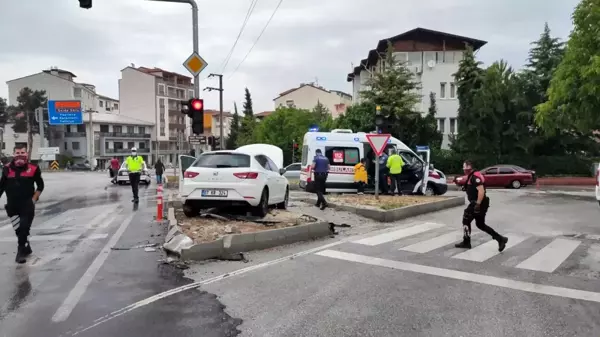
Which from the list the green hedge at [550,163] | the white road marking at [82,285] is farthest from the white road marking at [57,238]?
the green hedge at [550,163]

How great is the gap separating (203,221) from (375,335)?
667 centimetres

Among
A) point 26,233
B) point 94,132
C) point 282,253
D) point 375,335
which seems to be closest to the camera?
point 375,335

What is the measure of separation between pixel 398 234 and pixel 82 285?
623 centimetres

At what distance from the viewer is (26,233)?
7.96 m

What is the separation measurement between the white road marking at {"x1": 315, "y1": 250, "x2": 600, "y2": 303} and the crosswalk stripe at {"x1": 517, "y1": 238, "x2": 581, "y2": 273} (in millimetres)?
1024

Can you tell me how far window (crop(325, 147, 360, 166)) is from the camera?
19.6 m

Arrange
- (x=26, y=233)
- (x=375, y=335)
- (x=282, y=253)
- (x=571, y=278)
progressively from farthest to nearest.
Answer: (x=282, y=253) → (x=26, y=233) → (x=571, y=278) → (x=375, y=335)

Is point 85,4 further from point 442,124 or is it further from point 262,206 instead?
point 442,124

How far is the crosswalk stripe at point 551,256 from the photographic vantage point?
300 inches

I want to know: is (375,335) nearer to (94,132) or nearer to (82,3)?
(82,3)

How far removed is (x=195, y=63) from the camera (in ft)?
48.9

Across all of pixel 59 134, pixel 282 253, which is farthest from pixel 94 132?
pixel 282 253

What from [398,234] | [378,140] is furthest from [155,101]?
[398,234]

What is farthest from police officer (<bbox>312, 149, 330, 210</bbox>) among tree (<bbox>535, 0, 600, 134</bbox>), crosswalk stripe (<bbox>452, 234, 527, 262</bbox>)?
tree (<bbox>535, 0, 600, 134</bbox>)
